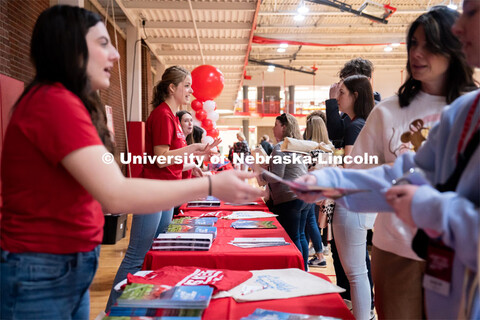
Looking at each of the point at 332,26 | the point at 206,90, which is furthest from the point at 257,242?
the point at 332,26

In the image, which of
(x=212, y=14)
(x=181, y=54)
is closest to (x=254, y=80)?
(x=181, y=54)

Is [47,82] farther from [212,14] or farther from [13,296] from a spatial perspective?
[212,14]

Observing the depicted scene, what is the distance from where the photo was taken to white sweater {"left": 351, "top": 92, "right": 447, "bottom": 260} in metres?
1.41

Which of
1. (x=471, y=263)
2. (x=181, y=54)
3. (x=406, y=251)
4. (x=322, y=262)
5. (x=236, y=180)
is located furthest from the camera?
(x=181, y=54)

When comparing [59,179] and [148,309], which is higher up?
[59,179]

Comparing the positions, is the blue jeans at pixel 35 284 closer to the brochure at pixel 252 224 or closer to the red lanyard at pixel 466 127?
the red lanyard at pixel 466 127

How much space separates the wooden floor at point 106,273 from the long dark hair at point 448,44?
2690 millimetres

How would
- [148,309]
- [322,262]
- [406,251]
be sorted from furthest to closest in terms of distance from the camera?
[322,262], [406,251], [148,309]

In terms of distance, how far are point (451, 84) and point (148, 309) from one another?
1.31 metres

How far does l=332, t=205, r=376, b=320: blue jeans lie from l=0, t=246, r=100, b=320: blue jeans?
140 centimetres

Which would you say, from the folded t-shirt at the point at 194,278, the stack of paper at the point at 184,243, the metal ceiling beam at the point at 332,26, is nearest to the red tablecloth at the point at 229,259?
the stack of paper at the point at 184,243

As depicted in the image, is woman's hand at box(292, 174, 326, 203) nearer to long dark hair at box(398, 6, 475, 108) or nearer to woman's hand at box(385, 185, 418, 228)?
woman's hand at box(385, 185, 418, 228)

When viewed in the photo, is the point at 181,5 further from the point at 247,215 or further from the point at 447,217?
the point at 447,217

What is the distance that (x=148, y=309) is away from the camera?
1204mm
